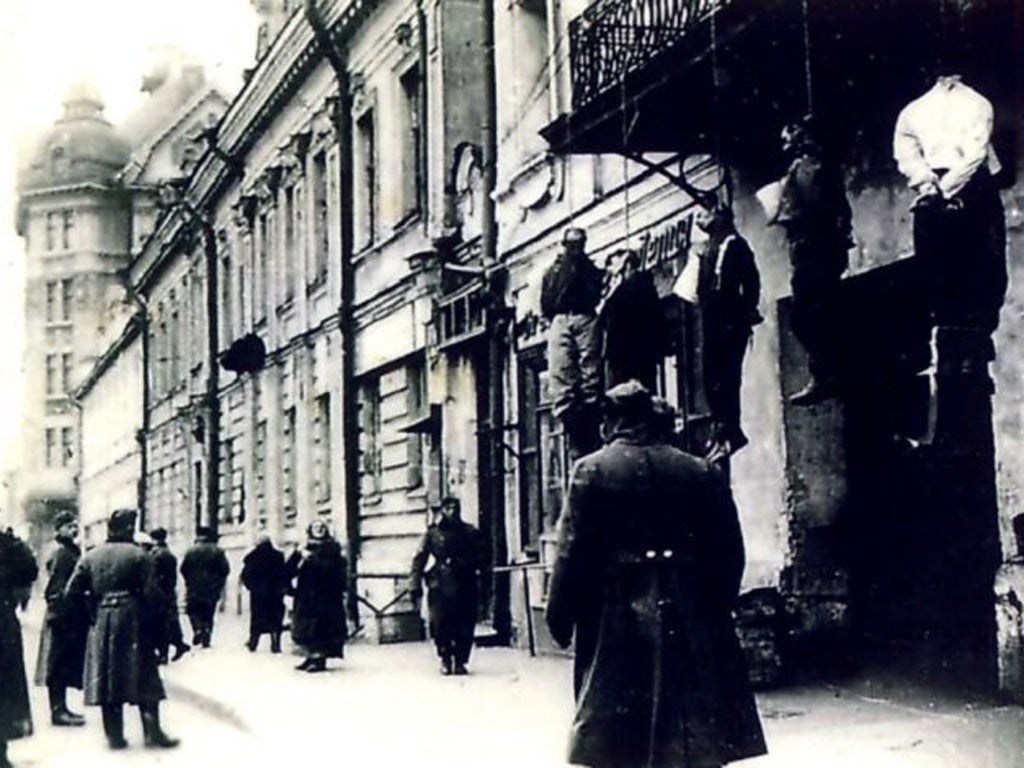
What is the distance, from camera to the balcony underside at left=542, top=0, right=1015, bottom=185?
24.6 feet

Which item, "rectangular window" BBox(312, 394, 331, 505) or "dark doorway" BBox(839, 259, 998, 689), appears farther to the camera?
"rectangular window" BBox(312, 394, 331, 505)

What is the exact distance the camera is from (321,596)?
40.4 ft

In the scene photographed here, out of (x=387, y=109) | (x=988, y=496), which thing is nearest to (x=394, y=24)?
(x=387, y=109)

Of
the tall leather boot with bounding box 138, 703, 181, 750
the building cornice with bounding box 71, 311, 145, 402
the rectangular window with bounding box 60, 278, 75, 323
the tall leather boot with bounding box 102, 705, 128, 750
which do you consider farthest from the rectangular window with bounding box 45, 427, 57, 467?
the tall leather boot with bounding box 138, 703, 181, 750

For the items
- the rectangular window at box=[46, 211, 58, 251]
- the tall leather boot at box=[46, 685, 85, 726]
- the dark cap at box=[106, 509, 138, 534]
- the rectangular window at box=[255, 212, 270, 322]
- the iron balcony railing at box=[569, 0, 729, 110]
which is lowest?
the tall leather boot at box=[46, 685, 85, 726]

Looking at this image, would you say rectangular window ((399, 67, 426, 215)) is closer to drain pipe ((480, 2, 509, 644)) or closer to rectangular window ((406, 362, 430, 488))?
drain pipe ((480, 2, 509, 644))

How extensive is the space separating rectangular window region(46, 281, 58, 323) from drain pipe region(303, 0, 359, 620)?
3.69m

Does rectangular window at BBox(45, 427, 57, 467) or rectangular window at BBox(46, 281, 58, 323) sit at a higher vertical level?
rectangular window at BBox(46, 281, 58, 323)

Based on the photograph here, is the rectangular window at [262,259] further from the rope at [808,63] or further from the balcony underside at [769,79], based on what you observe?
the rope at [808,63]

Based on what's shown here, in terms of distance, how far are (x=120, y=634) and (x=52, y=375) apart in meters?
1.62

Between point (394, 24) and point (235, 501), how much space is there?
4298 mm

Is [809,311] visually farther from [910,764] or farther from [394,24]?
[394,24]

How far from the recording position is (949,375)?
7.24 meters

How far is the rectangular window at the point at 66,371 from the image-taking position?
358 inches
